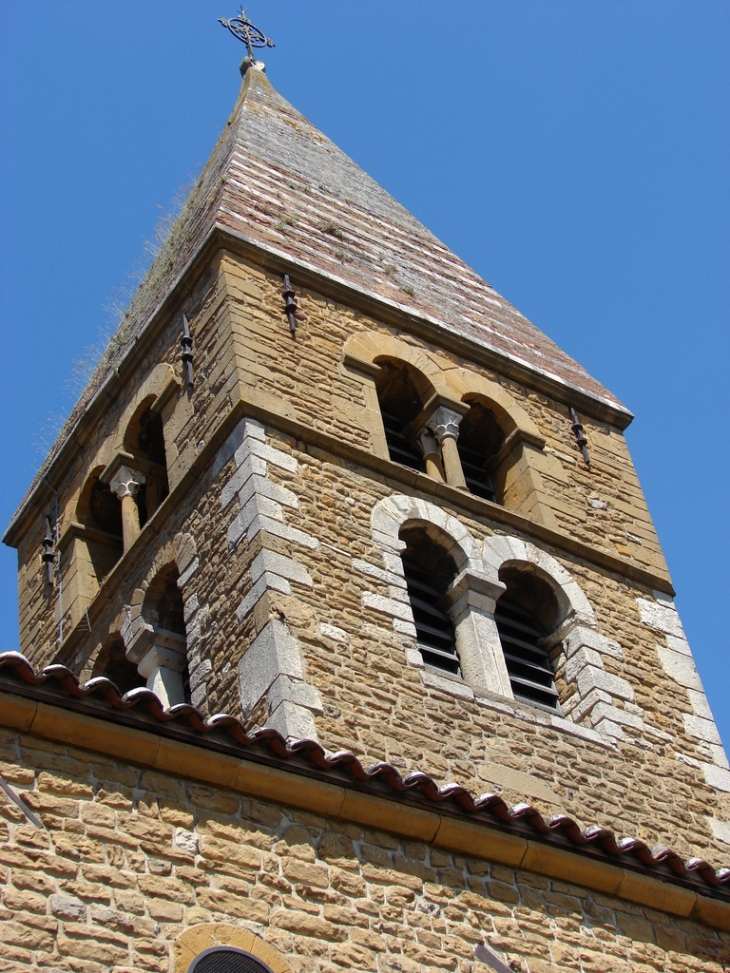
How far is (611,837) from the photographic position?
9.38 m

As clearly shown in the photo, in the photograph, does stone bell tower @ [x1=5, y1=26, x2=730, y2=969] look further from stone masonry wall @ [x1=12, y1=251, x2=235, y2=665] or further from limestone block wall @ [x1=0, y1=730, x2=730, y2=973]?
limestone block wall @ [x1=0, y1=730, x2=730, y2=973]

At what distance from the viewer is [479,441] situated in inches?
599

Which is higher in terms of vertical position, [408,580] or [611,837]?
[408,580]

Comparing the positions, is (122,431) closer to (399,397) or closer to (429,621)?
(399,397)

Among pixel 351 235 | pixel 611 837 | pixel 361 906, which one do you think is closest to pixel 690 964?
pixel 611 837

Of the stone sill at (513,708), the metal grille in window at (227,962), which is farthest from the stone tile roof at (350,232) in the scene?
the metal grille in window at (227,962)

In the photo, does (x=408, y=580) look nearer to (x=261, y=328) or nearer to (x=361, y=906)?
(x=261, y=328)

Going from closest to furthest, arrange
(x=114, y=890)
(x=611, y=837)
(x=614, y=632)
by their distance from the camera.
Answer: (x=114, y=890) < (x=611, y=837) < (x=614, y=632)

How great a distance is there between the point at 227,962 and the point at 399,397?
7879 millimetres

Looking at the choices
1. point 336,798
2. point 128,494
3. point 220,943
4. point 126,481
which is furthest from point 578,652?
point 220,943

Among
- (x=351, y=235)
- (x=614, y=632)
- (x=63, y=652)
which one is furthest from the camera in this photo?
(x=351, y=235)

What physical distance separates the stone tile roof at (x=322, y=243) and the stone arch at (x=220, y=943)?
7929mm

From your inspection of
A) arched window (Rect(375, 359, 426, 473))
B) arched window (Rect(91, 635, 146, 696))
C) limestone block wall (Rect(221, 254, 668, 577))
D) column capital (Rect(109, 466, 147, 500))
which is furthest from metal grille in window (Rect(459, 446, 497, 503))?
arched window (Rect(91, 635, 146, 696))

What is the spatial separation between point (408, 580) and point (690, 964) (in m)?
4.16
